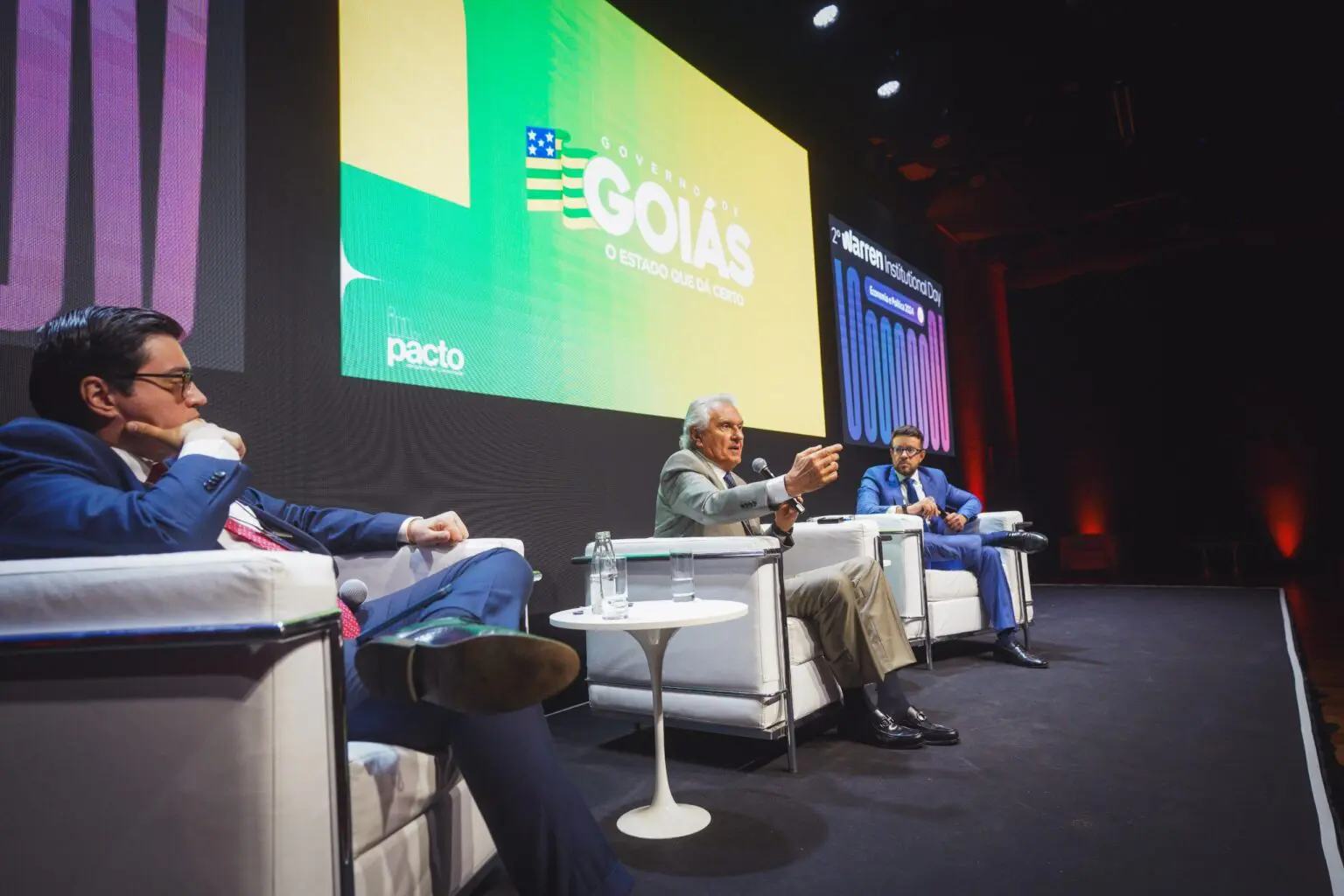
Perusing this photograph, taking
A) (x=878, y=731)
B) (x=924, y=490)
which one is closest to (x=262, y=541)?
(x=878, y=731)

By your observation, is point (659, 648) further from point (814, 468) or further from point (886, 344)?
point (886, 344)

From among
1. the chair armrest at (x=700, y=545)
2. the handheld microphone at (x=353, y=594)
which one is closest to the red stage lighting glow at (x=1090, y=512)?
the chair armrest at (x=700, y=545)

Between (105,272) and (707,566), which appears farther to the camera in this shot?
(707,566)

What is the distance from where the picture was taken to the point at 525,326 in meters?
3.04

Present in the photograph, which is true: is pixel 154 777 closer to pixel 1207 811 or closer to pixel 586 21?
pixel 1207 811

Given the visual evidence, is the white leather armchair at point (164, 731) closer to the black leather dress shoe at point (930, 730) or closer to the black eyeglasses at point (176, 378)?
the black eyeglasses at point (176, 378)

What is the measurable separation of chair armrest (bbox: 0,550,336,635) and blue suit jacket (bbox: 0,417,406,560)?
14 centimetres

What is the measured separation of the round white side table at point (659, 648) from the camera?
173 cm

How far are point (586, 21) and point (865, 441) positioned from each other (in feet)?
11.1

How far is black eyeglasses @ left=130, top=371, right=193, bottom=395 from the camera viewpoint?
1.36 meters

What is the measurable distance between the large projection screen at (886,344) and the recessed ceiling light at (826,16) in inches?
49.8

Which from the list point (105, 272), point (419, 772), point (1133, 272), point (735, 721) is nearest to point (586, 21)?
point (105, 272)

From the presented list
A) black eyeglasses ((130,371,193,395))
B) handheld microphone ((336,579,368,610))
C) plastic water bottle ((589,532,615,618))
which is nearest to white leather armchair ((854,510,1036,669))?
plastic water bottle ((589,532,615,618))

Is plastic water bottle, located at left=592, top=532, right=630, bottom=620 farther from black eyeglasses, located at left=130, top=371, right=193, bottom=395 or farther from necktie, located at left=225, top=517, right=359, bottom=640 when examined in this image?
black eyeglasses, located at left=130, top=371, right=193, bottom=395
